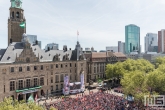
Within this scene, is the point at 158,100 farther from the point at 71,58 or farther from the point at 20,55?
the point at 20,55

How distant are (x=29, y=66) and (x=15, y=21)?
2336cm

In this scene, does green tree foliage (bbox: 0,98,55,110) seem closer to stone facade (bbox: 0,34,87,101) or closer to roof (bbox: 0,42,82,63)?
stone facade (bbox: 0,34,87,101)

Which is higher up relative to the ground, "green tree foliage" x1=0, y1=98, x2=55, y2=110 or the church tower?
the church tower

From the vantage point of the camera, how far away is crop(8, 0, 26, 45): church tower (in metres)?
65.4

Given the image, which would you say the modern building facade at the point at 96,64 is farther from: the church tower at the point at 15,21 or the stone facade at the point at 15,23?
the church tower at the point at 15,21

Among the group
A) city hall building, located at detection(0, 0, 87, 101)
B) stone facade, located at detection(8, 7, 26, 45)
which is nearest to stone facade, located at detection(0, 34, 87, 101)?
city hall building, located at detection(0, 0, 87, 101)

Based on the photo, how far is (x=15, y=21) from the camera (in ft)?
217

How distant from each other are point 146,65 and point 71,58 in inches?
1875

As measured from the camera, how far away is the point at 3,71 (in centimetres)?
5138

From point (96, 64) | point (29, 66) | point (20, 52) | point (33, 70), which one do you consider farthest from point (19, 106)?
point (96, 64)

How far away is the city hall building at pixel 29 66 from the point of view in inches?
2087

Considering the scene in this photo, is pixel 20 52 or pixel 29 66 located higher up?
pixel 20 52

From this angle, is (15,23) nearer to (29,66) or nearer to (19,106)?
(29,66)

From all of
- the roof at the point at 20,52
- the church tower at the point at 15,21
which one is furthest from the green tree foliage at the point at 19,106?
the church tower at the point at 15,21
